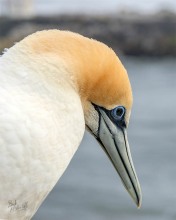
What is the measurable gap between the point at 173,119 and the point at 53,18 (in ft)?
33.4

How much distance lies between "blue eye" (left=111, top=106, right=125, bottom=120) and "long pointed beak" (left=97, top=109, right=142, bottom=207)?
2 cm

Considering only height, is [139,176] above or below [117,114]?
below

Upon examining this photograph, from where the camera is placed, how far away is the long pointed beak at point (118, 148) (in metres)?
2.49

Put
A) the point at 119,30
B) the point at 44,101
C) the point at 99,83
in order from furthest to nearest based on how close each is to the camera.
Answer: the point at 119,30 < the point at 99,83 < the point at 44,101

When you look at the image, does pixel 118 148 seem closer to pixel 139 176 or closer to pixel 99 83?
pixel 99 83

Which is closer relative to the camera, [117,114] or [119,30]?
[117,114]

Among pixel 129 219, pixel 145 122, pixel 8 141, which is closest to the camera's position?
pixel 8 141

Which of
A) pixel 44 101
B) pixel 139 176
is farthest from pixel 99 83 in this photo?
pixel 139 176

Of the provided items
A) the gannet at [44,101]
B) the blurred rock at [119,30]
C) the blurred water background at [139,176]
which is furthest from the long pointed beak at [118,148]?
the blurred rock at [119,30]

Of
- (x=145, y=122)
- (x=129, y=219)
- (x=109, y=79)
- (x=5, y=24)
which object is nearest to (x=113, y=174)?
(x=129, y=219)

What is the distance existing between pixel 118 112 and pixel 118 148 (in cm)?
15

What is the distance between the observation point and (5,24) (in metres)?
22.0

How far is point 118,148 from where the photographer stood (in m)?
2.54

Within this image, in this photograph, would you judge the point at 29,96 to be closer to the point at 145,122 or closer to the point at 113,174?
the point at 113,174
